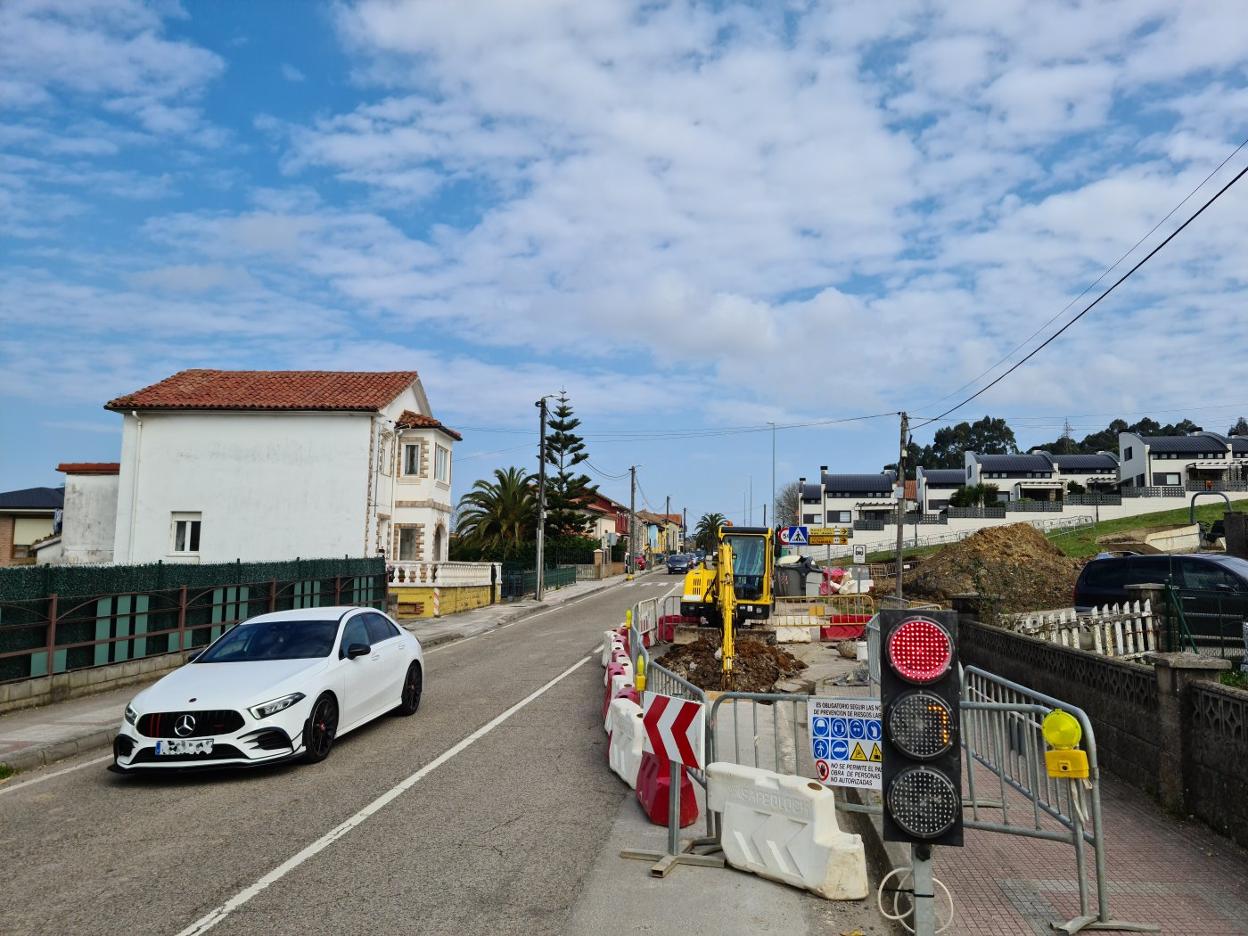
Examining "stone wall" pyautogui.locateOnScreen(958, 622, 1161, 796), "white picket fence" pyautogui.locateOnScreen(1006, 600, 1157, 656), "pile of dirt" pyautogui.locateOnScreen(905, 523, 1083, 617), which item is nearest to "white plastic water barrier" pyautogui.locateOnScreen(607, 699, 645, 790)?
"stone wall" pyautogui.locateOnScreen(958, 622, 1161, 796)

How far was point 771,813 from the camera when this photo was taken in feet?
18.8

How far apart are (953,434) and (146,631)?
156313mm

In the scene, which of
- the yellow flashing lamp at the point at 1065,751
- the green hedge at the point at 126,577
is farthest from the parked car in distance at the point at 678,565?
the yellow flashing lamp at the point at 1065,751

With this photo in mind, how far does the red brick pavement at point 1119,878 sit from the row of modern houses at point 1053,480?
69308 mm

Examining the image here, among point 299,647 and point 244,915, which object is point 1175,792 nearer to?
point 244,915

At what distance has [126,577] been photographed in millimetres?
14664

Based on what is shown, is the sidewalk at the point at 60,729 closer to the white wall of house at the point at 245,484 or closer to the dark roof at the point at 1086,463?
the white wall of house at the point at 245,484

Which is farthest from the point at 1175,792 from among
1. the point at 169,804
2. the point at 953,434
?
the point at 953,434

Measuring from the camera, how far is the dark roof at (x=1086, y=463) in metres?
96.2

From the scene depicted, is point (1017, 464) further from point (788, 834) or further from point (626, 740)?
point (788, 834)

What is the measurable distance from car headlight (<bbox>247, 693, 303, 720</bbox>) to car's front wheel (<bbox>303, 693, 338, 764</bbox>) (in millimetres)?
288

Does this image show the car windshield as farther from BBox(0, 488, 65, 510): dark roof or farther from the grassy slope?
the grassy slope

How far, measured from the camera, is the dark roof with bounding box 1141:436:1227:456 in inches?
3300

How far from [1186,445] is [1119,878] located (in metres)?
93.8
